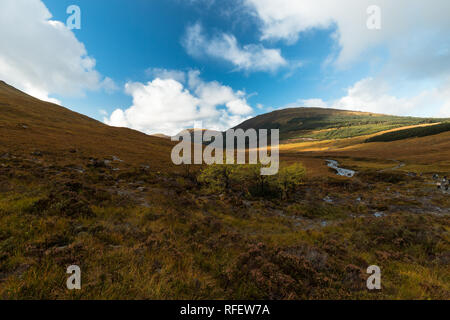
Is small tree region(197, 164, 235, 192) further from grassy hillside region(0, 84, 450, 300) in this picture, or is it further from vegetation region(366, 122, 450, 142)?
vegetation region(366, 122, 450, 142)

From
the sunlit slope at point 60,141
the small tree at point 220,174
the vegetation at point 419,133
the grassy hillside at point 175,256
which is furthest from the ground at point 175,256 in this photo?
the vegetation at point 419,133

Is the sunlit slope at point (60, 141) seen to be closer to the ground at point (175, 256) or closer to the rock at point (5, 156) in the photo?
the rock at point (5, 156)

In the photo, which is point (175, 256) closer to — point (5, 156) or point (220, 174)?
point (220, 174)

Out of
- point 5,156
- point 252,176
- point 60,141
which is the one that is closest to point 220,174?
point 252,176

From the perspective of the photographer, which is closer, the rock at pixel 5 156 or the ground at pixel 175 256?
the ground at pixel 175 256

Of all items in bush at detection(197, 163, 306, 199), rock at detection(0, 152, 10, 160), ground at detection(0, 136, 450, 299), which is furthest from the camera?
bush at detection(197, 163, 306, 199)

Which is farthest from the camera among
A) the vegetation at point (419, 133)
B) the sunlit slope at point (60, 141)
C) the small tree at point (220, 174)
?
the vegetation at point (419, 133)

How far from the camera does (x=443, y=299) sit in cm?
488

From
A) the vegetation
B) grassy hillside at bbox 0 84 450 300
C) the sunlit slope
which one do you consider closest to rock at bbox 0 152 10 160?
the sunlit slope

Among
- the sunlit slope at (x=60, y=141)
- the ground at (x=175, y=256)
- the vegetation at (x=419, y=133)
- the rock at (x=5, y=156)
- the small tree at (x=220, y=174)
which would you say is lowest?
the ground at (x=175, y=256)

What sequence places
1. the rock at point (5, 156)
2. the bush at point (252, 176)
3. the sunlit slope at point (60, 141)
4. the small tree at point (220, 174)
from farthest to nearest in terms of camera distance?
the sunlit slope at point (60, 141), the bush at point (252, 176), the small tree at point (220, 174), the rock at point (5, 156)

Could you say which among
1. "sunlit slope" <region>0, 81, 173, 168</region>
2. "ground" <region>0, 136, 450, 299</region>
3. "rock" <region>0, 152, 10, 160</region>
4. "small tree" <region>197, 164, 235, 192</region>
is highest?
"sunlit slope" <region>0, 81, 173, 168</region>

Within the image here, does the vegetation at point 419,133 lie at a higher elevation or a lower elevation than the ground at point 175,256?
higher
